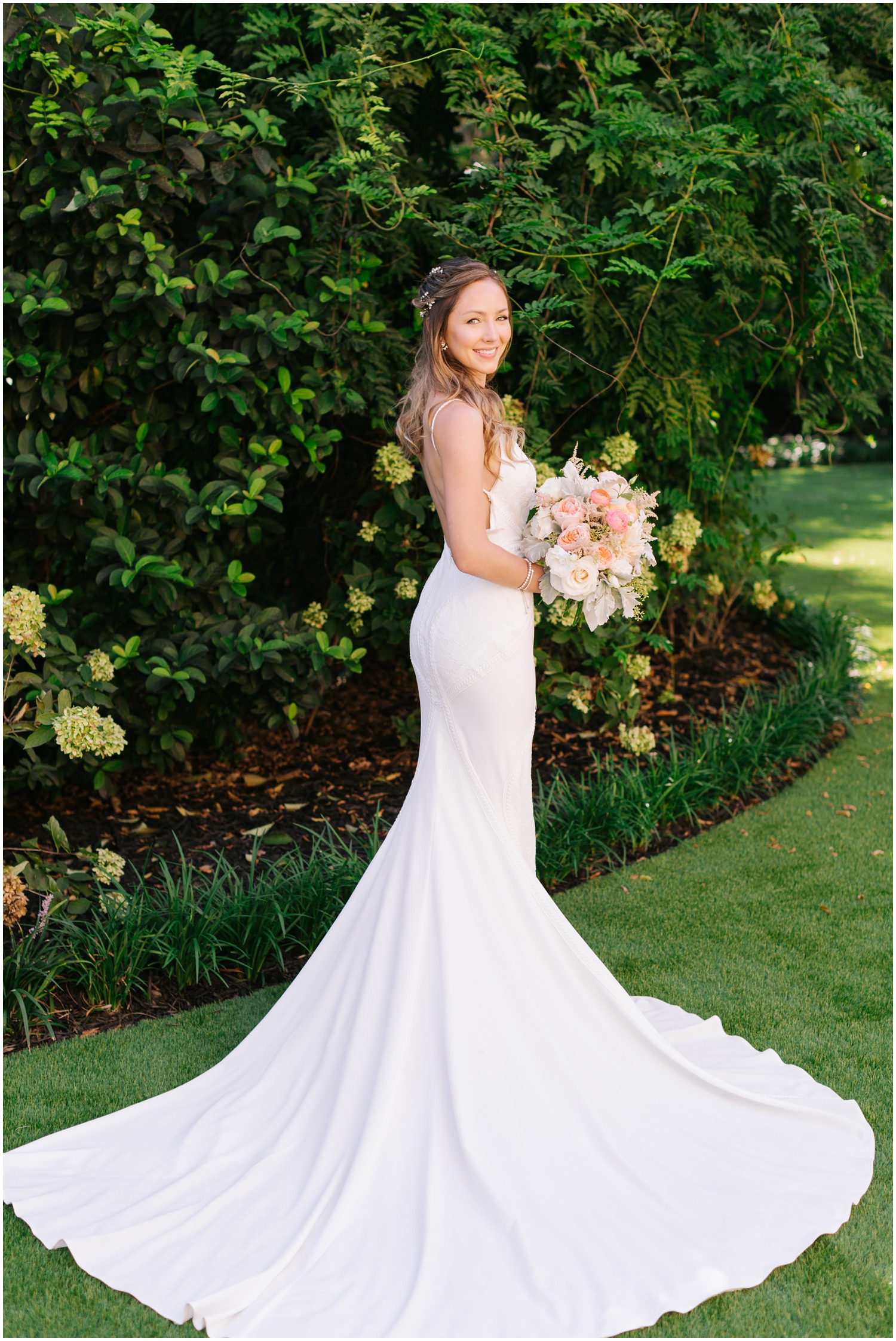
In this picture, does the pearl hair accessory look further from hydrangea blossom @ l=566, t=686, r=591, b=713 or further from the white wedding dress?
hydrangea blossom @ l=566, t=686, r=591, b=713

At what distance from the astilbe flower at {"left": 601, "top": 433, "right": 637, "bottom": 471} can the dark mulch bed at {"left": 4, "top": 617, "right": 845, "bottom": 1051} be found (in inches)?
62.1

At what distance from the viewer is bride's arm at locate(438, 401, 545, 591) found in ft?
10.5

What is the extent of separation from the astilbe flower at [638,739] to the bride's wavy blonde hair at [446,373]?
268 centimetres

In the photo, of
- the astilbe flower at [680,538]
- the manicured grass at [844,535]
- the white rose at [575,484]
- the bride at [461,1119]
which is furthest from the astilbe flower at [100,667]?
the manicured grass at [844,535]

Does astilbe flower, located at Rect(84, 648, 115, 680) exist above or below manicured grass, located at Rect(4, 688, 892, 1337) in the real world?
above

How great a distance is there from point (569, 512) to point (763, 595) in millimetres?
4959

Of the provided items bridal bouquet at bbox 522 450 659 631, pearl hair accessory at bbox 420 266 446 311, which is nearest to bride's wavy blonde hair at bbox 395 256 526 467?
pearl hair accessory at bbox 420 266 446 311

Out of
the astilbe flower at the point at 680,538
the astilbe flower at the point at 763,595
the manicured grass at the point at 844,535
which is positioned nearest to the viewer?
the astilbe flower at the point at 680,538

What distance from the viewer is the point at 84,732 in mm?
4371

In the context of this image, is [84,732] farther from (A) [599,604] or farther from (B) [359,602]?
(A) [599,604]

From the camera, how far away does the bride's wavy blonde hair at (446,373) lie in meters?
3.29

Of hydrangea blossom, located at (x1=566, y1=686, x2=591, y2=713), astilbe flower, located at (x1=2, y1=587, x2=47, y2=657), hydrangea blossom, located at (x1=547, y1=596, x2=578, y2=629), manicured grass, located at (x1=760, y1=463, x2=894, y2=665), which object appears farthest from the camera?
manicured grass, located at (x1=760, y1=463, x2=894, y2=665)

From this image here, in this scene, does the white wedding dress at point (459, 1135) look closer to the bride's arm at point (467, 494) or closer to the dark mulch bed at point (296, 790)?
the bride's arm at point (467, 494)

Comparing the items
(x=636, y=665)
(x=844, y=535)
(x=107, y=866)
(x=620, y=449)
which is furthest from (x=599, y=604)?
(x=844, y=535)
